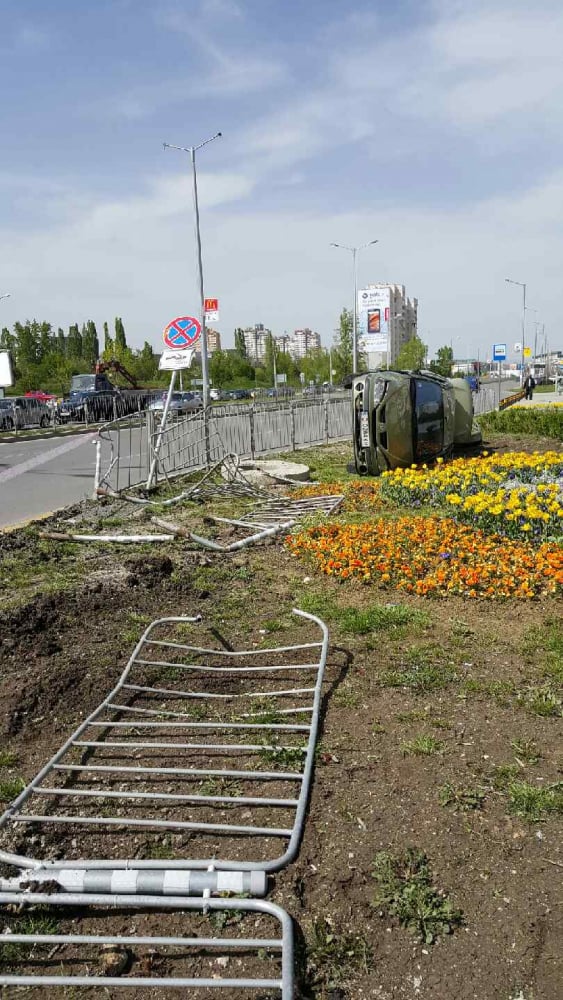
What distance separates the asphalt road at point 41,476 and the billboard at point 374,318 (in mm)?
35381

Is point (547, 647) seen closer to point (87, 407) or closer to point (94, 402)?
point (87, 407)

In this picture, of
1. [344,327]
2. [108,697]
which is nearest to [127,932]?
[108,697]

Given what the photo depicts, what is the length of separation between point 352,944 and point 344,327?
6735cm

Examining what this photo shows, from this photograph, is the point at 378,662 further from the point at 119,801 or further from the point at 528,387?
the point at 528,387

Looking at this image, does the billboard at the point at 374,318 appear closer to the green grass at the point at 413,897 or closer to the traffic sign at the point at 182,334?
the traffic sign at the point at 182,334

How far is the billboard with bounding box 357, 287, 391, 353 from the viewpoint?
2185 inches

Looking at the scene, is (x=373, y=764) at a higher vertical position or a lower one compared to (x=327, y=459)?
lower

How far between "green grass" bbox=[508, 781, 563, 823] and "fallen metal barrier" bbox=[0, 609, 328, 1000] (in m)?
0.93

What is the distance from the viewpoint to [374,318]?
57.3 metres

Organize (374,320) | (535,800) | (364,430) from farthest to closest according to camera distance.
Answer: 1. (374,320)
2. (364,430)
3. (535,800)

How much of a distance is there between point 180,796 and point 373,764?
0.96 meters

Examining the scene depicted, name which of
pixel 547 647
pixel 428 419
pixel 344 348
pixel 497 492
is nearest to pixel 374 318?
pixel 344 348

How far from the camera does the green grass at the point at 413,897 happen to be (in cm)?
256

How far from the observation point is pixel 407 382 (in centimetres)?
1228
